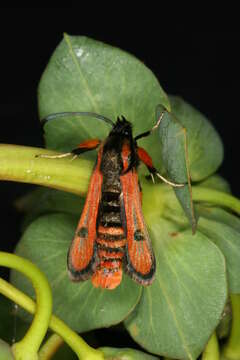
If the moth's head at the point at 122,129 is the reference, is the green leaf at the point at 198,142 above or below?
below

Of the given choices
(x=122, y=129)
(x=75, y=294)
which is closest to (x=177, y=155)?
(x=122, y=129)

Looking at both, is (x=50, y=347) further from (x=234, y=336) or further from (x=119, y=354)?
(x=234, y=336)

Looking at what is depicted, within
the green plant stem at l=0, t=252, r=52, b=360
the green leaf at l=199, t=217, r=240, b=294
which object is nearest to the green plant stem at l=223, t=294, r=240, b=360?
the green leaf at l=199, t=217, r=240, b=294

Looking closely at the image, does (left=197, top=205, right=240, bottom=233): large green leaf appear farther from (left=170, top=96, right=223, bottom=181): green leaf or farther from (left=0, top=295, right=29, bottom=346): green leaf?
(left=0, top=295, right=29, bottom=346): green leaf

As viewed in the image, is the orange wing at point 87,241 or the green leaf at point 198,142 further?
the green leaf at point 198,142

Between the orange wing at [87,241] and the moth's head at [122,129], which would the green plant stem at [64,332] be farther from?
the moth's head at [122,129]

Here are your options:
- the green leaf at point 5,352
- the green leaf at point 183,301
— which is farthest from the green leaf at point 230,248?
the green leaf at point 5,352
